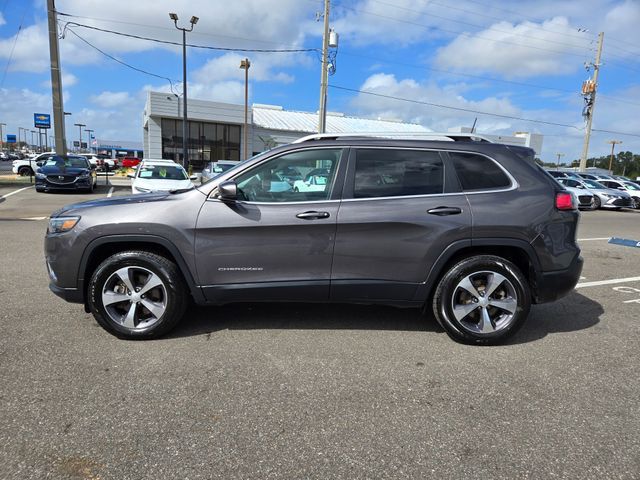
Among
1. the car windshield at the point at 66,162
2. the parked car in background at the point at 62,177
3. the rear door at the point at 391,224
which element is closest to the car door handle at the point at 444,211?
the rear door at the point at 391,224

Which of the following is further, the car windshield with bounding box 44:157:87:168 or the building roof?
the building roof

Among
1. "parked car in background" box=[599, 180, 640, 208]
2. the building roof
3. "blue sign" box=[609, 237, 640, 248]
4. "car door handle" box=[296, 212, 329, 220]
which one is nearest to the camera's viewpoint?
"car door handle" box=[296, 212, 329, 220]

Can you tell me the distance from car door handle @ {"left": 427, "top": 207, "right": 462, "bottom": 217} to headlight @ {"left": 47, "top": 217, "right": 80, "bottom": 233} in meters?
2.97

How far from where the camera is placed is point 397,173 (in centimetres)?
391

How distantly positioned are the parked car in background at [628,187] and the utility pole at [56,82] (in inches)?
1081

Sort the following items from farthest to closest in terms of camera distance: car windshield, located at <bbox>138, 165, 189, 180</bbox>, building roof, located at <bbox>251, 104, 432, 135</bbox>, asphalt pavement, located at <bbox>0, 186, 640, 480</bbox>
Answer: building roof, located at <bbox>251, 104, 432, 135</bbox> < car windshield, located at <bbox>138, 165, 189, 180</bbox> < asphalt pavement, located at <bbox>0, 186, 640, 480</bbox>

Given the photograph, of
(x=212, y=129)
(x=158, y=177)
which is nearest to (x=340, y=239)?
(x=158, y=177)

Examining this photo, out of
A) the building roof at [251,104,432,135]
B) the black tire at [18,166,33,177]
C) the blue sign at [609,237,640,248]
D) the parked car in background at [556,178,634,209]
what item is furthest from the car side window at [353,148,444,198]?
the building roof at [251,104,432,135]

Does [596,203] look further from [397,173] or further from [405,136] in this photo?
[397,173]

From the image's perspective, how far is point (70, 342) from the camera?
3.79m

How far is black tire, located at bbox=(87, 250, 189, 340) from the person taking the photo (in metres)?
3.77

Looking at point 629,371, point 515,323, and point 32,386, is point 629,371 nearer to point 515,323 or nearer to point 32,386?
point 515,323

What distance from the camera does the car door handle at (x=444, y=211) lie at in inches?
150

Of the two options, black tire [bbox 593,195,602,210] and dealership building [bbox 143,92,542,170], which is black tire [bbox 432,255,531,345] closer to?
black tire [bbox 593,195,602,210]
